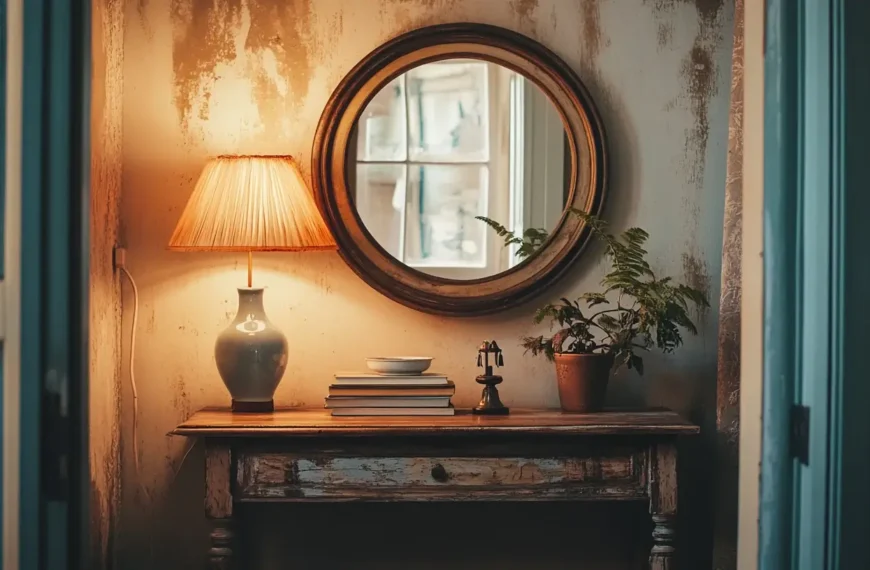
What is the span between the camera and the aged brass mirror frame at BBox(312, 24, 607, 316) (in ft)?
9.64

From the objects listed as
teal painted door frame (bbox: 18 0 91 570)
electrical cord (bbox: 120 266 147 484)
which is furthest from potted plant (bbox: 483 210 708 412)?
teal painted door frame (bbox: 18 0 91 570)

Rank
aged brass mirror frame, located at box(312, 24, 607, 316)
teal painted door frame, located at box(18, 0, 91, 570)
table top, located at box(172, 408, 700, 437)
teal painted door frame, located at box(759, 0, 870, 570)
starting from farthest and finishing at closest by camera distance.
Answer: aged brass mirror frame, located at box(312, 24, 607, 316) < table top, located at box(172, 408, 700, 437) < teal painted door frame, located at box(18, 0, 91, 570) < teal painted door frame, located at box(759, 0, 870, 570)

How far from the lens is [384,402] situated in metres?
2.67

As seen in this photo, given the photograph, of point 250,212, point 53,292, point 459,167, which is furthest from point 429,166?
point 53,292

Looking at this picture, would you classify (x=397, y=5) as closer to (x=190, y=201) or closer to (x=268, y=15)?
(x=268, y=15)

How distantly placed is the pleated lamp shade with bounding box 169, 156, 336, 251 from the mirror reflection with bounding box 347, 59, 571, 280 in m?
0.27

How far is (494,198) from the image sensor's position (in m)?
2.97

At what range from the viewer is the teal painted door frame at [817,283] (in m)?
1.42

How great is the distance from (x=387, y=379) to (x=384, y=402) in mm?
61

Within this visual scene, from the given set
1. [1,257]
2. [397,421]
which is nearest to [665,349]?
[397,421]

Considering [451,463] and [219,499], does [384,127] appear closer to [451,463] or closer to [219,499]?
[451,463]

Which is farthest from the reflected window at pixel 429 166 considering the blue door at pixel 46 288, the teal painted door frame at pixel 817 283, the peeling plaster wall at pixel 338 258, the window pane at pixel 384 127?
the teal painted door frame at pixel 817 283

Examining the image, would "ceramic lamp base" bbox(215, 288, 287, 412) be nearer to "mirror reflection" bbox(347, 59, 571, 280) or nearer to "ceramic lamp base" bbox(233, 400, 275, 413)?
"ceramic lamp base" bbox(233, 400, 275, 413)

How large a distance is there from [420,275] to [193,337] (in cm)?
70
